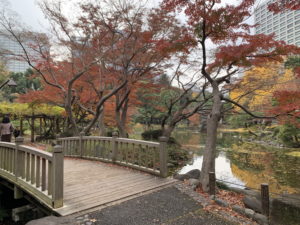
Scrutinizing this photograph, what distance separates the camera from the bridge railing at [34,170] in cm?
346

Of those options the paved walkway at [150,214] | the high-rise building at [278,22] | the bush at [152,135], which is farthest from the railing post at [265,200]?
the bush at [152,135]

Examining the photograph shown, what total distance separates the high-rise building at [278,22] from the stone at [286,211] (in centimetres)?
485

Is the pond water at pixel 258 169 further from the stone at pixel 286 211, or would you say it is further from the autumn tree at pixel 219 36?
the autumn tree at pixel 219 36

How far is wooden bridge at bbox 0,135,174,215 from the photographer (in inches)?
138

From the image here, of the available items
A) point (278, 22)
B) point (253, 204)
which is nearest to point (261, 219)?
point (253, 204)

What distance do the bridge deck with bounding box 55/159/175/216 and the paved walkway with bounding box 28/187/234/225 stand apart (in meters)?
0.24

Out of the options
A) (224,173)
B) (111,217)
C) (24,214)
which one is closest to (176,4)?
(111,217)

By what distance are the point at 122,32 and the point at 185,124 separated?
1367 inches

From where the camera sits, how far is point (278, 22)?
→ 1709 centimetres

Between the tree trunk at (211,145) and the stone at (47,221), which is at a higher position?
the tree trunk at (211,145)

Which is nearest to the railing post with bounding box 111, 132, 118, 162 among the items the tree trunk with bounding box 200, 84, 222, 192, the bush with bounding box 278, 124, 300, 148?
the tree trunk with bounding box 200, 84, 222, 192

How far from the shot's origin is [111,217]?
3297 mm

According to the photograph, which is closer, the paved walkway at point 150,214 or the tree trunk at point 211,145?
the paved walkway at point 150,214

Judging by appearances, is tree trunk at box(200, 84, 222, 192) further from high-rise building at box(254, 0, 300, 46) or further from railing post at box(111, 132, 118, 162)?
high-rise building at box(254, 0, 300, 46)
